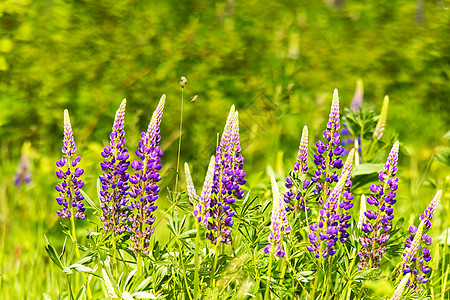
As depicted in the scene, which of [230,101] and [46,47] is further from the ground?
[46,47]

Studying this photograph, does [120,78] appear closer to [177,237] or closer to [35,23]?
[35,23]

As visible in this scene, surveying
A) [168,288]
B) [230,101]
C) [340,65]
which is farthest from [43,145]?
[168,288]

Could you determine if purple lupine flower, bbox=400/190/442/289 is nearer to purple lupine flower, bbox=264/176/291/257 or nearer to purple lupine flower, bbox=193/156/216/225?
purple lupine flower, bbox=264/176/291/257

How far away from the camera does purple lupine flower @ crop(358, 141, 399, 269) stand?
212 centimetres

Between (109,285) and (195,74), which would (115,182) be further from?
(195,74)

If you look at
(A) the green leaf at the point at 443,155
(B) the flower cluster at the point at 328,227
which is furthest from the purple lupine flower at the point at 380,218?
(A) the green leaf at the point at 443,155

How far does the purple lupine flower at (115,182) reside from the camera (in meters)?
2.05

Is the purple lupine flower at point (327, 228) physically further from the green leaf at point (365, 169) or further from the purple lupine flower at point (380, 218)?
the green leaf at point (365, 169)

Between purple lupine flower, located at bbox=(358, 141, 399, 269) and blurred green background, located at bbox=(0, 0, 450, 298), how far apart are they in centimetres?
258

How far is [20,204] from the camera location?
4.35 meters

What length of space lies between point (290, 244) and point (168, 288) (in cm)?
55

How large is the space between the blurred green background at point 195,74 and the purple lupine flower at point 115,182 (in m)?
2.65

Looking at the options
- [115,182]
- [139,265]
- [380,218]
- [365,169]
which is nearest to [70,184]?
[115,182]

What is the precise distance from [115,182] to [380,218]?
1.00 metres
